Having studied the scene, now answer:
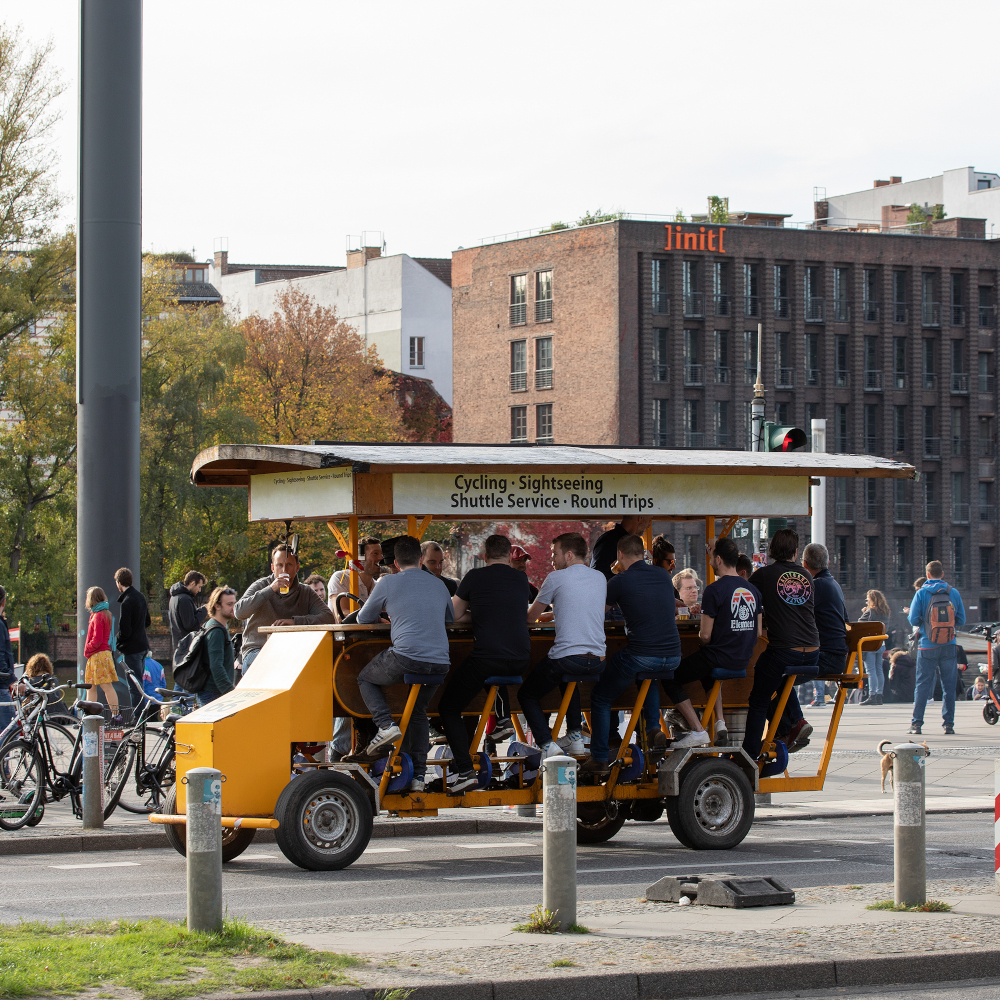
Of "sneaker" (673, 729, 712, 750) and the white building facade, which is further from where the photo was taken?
the white building facade

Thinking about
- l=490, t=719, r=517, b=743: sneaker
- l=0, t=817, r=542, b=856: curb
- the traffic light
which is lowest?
l=0, t=817, r=542, b=856: curb

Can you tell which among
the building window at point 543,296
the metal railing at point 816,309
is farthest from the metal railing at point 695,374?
the building window at point 543,296

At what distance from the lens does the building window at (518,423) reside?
249ft

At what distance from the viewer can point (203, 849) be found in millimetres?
7523

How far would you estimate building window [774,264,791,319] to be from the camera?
73.4 meters

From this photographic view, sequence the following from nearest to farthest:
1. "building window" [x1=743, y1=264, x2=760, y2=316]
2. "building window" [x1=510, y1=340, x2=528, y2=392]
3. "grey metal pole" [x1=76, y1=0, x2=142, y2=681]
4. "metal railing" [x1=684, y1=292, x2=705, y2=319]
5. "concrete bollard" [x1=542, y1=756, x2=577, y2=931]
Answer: "concrete bollard" [x1=542, y1=756, x2=577, y2=931]
"grey metal pole" [x1=76, y1=0, x2=142, y2=681]
"metal railing" [x1=684, y1=292, x2=705, y2=319]
"building window" [x1=743, y1=264, x2=760, y2=316]
"building window" [x1=510, y1=340, x2=528, y2=392]

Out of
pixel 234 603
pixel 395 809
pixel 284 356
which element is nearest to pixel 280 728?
pixel 395 809


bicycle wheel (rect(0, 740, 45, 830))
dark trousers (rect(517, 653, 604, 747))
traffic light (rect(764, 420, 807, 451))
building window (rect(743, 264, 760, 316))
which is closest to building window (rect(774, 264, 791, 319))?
building window (rect(743, 264, 760, 316))

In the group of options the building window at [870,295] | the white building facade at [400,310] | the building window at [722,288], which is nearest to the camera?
the building window at [722,288]

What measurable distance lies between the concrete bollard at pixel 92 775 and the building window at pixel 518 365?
63.2 metres

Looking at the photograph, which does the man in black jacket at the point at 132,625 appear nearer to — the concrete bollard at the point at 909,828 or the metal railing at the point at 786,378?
the concrete bollard at the point at 909,828

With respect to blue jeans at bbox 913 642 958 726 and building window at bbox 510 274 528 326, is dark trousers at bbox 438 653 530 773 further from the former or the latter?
building window at bbox 510 274 528 326

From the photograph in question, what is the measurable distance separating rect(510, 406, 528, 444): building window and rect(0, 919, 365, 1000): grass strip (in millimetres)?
68170

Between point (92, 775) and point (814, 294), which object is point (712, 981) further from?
point (814, 294)
